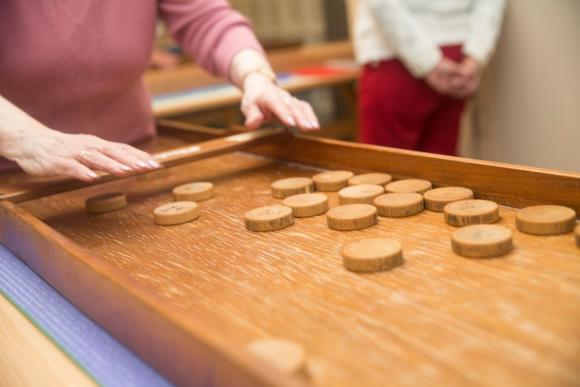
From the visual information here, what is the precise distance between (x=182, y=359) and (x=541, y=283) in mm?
441

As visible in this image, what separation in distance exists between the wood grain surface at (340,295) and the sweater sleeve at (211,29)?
0.67 metres

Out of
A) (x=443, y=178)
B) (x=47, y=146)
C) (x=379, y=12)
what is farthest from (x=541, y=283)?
(x=379, y=12)

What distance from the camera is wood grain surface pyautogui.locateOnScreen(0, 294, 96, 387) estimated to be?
76 centimetres

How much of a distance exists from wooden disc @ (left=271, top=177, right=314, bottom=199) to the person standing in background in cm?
112

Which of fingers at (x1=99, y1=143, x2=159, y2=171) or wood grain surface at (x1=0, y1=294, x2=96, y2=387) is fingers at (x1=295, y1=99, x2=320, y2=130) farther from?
wood grain surface at (x1=0, y1=294, x2=96, y2=387)

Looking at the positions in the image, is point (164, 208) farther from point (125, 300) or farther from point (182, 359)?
point (182, 359)

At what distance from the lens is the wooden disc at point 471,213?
1.01m

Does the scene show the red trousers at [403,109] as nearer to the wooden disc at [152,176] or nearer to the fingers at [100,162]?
the wooden disc at [152,176]

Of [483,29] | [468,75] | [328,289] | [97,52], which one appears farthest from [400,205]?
[483,29]

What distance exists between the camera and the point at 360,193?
1192mm

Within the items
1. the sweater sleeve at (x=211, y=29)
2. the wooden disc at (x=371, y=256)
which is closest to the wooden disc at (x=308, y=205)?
the wooden disc at (x=371, y=256)

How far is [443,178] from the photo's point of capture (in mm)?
1199

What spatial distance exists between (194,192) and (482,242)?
64 centimetres

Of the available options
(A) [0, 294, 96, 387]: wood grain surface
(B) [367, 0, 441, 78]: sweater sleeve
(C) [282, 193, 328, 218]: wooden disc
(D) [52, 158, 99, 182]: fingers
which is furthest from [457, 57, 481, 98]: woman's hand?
(A) [0, 294, 96, 387]: wood grain surface
